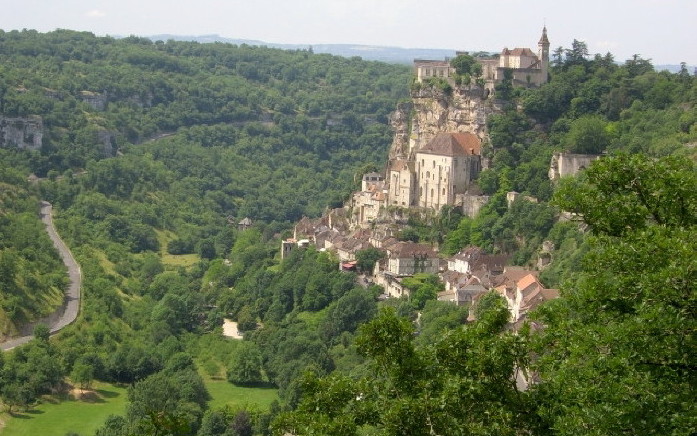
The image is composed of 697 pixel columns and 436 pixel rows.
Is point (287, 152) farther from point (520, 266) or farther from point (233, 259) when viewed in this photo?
point (520, 266)

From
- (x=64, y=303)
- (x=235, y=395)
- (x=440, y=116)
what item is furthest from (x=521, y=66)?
(x=64, y=303)

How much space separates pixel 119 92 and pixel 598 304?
12348 centimetres

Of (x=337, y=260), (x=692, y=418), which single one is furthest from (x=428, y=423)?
(x=337, y=260)

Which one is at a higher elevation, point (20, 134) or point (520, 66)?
point (520, 66)

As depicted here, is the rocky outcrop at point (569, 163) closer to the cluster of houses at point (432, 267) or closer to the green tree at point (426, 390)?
the cluster of houses at point (432, 267)

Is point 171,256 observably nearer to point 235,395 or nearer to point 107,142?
point 107,142

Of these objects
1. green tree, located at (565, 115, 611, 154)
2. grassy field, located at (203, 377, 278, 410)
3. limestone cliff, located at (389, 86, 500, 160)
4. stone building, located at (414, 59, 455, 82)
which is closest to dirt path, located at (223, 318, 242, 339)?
grassy field, located at (203, 377, 278, 410)

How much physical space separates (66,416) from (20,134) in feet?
188

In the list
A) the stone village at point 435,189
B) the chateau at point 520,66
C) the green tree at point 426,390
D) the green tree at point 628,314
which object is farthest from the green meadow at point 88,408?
the green tree at point 628,314

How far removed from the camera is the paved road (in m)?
65.4

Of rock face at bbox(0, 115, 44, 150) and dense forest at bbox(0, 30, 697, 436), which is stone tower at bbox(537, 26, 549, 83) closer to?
dense forest at bbox(0, 30, 697, 436)

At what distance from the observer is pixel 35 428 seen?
52.7 m

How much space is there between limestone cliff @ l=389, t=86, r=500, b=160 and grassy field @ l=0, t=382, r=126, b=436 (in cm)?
2800

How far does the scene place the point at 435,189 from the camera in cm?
7275
